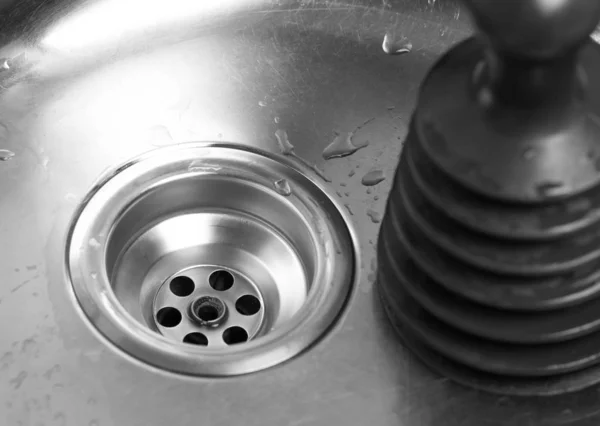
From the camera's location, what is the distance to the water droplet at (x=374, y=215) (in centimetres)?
66

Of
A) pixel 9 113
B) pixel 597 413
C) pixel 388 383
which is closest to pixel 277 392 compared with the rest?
pixel 388 383

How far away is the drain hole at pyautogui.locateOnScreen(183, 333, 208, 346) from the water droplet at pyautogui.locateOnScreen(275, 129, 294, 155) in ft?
0.54

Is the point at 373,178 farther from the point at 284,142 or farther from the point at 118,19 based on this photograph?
the point at 118,19

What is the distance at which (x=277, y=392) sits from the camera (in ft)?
1.86

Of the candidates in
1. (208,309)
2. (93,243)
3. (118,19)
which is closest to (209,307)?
(208,309)

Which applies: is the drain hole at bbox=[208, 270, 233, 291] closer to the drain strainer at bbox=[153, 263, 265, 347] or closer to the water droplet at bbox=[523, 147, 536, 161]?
the drain strainer at bbox=[153, 263, 265, 347]

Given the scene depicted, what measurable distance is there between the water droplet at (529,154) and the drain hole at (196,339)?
0.34 m

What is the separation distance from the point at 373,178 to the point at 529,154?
269mm

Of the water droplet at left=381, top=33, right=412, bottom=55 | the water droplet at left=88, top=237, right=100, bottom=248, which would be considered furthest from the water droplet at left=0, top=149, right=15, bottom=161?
the water droplet at left=381, top=33, right=412, bottom=55

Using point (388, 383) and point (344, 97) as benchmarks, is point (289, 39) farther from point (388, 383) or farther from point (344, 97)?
point (388, 383)

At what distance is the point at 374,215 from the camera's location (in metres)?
0.66

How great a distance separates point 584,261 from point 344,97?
345 mm

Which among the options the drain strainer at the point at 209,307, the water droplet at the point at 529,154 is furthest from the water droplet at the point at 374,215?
the water droplet at the point at 529,154

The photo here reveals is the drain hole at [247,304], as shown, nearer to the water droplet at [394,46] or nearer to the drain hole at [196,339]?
the drain hole at [196,339]
